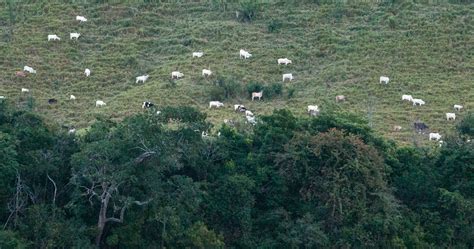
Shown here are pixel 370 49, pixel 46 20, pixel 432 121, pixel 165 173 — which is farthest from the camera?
pixel 46 20

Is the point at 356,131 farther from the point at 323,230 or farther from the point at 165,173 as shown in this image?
the point at 165,173

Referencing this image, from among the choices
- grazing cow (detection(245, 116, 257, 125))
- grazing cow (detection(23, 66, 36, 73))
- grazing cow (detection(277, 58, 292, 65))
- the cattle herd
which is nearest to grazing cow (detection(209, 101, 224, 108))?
the cattle herd

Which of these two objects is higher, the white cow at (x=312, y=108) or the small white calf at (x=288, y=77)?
the white cow at (x=312, y=108)

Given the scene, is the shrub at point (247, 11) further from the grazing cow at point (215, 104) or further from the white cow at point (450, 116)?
the white cow at point (450, 116)

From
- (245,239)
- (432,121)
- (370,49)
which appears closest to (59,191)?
(245,239)

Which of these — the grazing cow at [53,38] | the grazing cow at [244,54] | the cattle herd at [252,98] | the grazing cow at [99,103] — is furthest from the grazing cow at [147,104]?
the grazing cow at [53,38]
